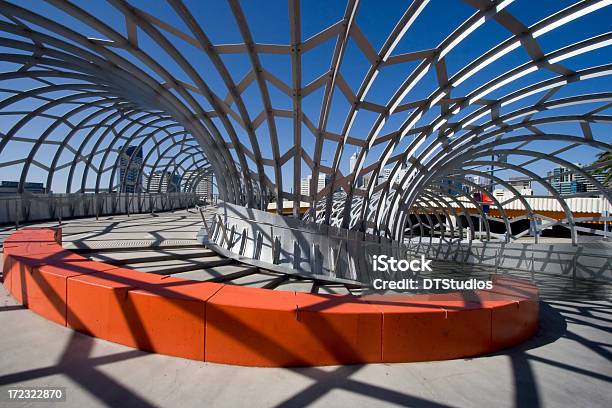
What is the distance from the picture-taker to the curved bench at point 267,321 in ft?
13.4

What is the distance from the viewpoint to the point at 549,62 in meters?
10.5

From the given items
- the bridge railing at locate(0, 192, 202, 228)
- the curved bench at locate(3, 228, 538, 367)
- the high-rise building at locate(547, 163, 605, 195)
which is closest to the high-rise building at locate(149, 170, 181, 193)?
the bridge railing at locate(0, 192, 202, 228)

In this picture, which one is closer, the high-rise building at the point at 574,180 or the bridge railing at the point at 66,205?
the bridge railing at the point at 66,205

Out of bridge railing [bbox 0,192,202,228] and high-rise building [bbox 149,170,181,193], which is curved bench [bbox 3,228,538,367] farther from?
high-rise building [bbox 149,170,181,193]

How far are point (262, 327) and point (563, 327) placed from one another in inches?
293

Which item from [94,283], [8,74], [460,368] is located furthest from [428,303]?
[8,74]

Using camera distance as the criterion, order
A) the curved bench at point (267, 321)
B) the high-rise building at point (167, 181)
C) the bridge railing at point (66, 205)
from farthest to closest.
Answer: the high-rise building at point (167, 181), the bridge railing at point (66, 205), the curved bench at point (267, 321)

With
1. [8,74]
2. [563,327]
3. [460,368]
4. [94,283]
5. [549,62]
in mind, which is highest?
[8,74]

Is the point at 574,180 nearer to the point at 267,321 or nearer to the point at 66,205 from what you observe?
the point at 267,321

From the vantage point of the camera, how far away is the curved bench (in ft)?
13.4

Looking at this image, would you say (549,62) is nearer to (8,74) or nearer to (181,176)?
(8,74)

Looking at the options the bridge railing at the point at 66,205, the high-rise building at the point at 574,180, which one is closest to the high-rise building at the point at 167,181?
the bridge railing at the point at 66,205

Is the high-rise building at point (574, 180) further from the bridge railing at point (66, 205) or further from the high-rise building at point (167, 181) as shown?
the high-rise building at point (167, 181)

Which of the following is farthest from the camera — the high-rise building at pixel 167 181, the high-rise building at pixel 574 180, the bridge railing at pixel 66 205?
the high-rise building at pixel 167 181
